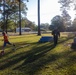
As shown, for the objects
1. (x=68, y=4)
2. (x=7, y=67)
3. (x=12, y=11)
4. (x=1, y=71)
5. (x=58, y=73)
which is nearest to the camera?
(x=58, y=73)

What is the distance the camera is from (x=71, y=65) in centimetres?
1133

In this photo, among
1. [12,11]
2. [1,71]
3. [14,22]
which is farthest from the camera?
[14,22]

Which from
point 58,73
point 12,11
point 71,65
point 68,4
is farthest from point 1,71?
point 12,11

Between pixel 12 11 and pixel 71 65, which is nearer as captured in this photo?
pixel 71 65

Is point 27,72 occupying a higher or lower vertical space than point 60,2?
lower

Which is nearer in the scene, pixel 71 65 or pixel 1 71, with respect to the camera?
pixel 1 71

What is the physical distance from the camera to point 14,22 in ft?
255

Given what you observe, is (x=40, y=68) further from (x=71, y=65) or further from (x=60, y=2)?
(x=60, y=2)

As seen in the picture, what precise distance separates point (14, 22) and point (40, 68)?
67.9 metres

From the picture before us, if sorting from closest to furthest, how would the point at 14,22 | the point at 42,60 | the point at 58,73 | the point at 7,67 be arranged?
the point at 58,73 → the point at 7,67 → the point at 42,60 → the point at 14,22

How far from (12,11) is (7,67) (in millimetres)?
61682

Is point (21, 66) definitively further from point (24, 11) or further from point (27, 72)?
point (24, 11)

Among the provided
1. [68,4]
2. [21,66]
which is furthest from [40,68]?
[68,4]

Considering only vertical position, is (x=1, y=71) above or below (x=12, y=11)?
below
